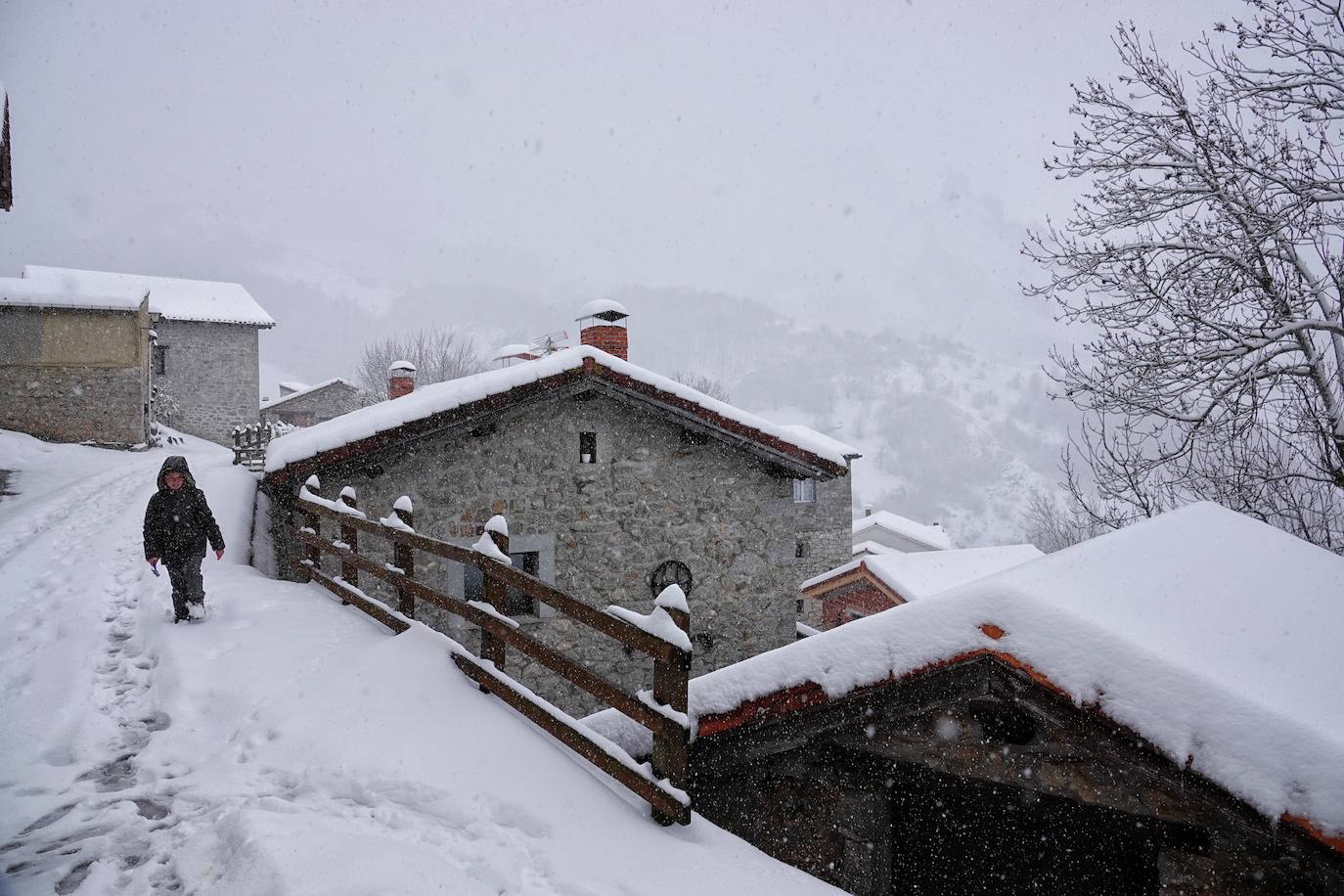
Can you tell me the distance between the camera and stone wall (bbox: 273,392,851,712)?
8000mm

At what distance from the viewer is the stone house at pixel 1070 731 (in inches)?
93.5

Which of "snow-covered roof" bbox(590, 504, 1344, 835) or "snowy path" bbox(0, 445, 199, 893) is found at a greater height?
"snow-covered roof" bbox(590, 504, 1344, 835)

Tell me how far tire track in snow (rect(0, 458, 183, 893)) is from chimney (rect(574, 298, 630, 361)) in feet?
21.8

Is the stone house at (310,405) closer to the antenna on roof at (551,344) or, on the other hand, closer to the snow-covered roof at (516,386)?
the antenna on roof at (551,344)

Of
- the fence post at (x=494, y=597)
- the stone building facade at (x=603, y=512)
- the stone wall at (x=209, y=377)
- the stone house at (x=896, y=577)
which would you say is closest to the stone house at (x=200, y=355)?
the stone wall at (x=209, y=377)

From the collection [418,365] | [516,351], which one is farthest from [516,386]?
[418,365]

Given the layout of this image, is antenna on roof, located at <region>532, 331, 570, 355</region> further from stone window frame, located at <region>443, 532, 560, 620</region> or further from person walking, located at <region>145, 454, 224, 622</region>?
person walking, located at <region>145, 454, 224, 622</region>

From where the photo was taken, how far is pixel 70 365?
2161 cm

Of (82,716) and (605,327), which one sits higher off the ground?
(605,327)

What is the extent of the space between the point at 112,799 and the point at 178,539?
3041mm

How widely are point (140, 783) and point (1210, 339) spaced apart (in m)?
9.48

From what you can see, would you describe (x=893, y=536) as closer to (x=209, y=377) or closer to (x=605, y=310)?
(x=605, y=310)

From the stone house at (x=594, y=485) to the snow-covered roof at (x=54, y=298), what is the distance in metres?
18.6

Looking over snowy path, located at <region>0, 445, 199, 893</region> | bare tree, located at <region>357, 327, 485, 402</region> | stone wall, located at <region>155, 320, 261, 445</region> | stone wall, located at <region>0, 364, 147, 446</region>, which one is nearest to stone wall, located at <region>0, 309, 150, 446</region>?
stone wall, located at <region>0, 364, 147, 446</region>
